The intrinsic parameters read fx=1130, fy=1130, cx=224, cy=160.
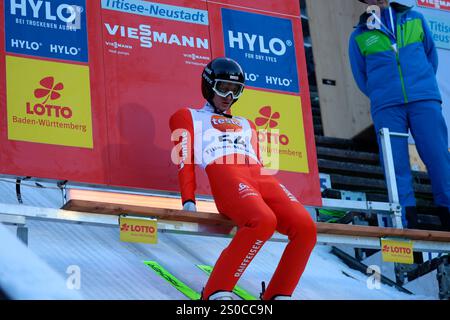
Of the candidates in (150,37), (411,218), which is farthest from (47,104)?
(411,218)

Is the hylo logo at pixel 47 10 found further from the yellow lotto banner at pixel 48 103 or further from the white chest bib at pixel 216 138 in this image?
the white chest bib at pixel 216 138

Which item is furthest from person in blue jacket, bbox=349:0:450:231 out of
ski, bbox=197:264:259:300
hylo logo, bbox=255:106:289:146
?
ski, bbox=197:264:259:300

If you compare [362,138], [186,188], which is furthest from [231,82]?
[362,138]

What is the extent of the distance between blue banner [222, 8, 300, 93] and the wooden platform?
1022 millimetres

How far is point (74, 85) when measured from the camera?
254 inches

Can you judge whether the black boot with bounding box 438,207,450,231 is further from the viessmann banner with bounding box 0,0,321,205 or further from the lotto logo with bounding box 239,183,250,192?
the lotto logo with bounding box 239,183,250,192

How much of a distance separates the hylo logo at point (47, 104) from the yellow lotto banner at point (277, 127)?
1.09 m

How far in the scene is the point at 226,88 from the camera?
612cm

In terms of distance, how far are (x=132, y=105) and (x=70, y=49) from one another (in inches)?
18.9

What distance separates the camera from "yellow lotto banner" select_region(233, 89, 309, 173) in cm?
686

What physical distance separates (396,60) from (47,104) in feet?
8.13

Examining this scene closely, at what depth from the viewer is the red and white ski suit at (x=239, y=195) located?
5.38m

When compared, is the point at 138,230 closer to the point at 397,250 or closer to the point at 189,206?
the point at 189,206
